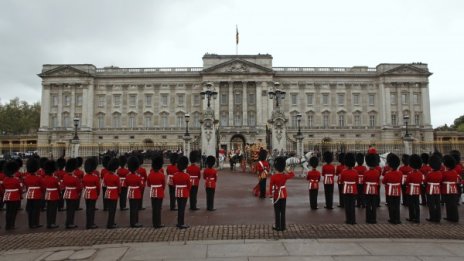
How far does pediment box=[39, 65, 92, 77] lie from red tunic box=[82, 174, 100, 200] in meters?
57.6

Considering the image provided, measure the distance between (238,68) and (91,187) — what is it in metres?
54.3

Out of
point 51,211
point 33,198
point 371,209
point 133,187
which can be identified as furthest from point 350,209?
point 33,198

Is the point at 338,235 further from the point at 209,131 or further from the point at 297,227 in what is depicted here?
the point at 209,131

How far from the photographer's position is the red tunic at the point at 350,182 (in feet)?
30.9

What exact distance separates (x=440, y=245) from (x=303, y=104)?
191 feet

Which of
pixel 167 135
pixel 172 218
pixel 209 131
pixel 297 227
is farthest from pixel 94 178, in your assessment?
pixel 167 135

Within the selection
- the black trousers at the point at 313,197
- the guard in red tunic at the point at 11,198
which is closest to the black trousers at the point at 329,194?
the black trousers at the point at 313,197

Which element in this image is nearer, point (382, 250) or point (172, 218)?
point (382, 250)

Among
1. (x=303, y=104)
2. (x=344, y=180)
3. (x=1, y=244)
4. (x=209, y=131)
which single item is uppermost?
(x=303, y=104)

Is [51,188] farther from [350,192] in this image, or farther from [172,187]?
[350,192]

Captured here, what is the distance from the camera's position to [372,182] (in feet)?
31.1

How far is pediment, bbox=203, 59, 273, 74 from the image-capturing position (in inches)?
2418

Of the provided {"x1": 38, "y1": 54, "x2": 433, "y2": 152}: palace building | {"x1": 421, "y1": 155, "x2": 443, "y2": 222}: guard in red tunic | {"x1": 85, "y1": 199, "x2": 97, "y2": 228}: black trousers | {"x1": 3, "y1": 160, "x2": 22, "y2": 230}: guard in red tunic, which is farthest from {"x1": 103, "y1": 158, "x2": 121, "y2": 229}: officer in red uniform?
{"x1": 38, "y1": 54, "x2": 433, "y2": 152}: palace building

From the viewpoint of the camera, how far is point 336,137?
6306 cm
